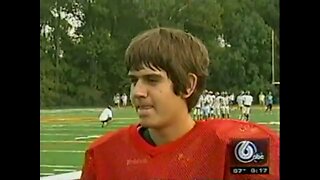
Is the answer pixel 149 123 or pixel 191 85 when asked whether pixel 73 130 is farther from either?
Answer: pixel 191 85

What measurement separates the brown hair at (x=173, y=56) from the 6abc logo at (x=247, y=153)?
21 cm

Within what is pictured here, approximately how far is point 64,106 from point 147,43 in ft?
1.18

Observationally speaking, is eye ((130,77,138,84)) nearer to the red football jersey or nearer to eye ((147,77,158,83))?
eye ((147,77,158,83))

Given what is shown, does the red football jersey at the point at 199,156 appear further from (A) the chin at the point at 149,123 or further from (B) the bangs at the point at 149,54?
(B) the bangs at the point at 149,54

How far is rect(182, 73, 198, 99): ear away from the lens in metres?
2.38

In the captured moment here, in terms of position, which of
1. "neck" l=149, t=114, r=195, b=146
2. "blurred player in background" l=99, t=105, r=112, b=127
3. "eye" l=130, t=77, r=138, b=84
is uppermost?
"eye" l=130, t=77, r=138, b=84

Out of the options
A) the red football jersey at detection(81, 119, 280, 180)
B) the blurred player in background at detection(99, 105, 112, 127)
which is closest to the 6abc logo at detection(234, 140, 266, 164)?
the red football jersey at detection(81, 119, 280, 180)

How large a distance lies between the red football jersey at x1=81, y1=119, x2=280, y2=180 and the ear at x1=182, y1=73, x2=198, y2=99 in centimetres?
10

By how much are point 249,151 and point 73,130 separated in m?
0.59

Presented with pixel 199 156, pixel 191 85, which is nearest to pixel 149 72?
pixel 191 85

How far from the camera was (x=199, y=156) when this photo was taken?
236 centimetres
